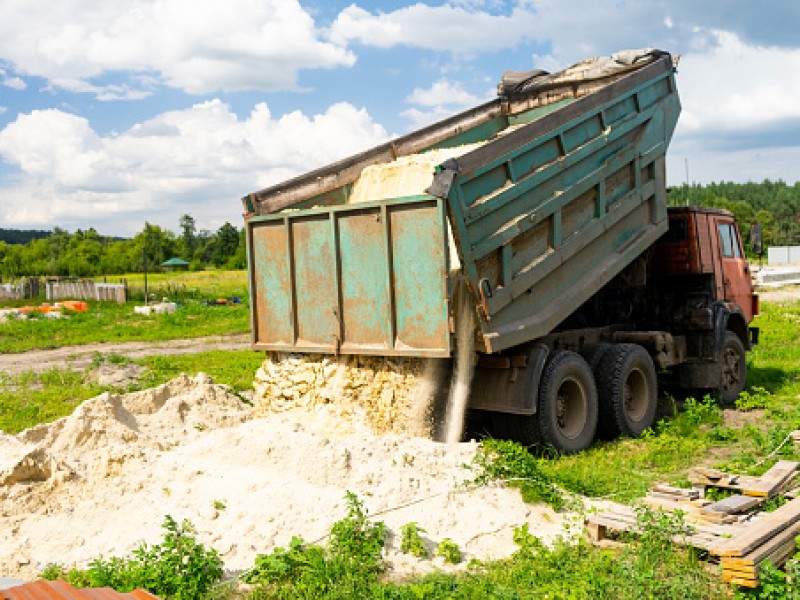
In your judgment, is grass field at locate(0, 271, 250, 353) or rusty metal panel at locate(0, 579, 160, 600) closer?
rusty metal panel at locate(0, 579, 160, 600)

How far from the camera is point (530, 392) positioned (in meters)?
7.61

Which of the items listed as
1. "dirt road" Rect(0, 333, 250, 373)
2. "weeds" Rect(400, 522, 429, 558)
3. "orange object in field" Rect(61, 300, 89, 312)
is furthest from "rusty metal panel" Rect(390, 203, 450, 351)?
"orange object in field" Rect(61, 300, 89, 312)

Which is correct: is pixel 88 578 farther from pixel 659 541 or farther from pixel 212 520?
pixel 659 541

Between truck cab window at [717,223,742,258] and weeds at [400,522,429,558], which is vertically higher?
truck cab window at [717,223,742,258]

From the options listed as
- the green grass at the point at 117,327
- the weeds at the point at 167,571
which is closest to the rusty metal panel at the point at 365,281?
the weeds at the point at 167,571

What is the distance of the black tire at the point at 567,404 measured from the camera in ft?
25.7

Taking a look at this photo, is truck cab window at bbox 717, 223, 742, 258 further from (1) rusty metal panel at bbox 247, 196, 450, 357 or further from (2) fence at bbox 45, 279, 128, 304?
(2) fence at bbox 45, 279, 128, 304

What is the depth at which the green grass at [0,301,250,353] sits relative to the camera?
858 inches

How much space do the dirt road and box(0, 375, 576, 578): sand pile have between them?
10449 mm

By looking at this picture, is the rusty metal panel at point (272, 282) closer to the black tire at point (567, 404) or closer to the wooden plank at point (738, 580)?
the black tire at point (567, 404)

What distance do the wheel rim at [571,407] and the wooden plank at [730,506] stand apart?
2415 millimetres

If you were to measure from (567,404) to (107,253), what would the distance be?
293 ft

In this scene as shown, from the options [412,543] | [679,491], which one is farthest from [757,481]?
[412,543]

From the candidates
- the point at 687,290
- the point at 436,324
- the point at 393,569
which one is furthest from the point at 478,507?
the point at 687,290
